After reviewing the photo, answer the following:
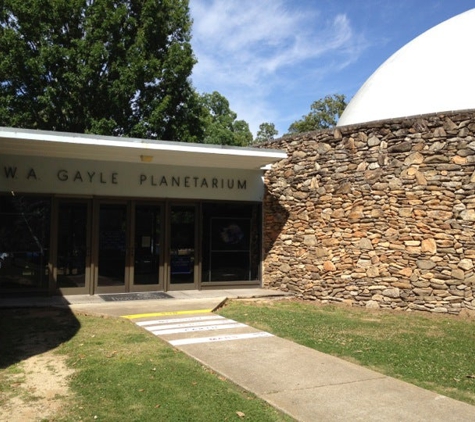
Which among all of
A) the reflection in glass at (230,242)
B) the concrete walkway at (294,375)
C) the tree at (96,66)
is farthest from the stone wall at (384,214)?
the tree at (96,66)

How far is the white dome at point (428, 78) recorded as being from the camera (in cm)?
1246

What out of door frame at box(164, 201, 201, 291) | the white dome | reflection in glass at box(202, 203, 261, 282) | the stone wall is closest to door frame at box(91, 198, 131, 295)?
door frame at box(164, 201, 201, 291)

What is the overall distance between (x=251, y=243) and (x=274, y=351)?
6.96 metres

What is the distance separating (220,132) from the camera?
124ft

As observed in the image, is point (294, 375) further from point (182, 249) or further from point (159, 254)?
point (182, 249)

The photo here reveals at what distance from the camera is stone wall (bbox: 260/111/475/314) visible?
10.3m

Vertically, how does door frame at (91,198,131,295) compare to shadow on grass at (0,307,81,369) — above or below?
above

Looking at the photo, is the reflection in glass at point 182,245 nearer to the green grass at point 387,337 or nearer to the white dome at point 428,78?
the green grass at point 387,337

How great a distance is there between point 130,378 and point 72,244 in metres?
6.88

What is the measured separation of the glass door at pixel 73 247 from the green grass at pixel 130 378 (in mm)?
3121

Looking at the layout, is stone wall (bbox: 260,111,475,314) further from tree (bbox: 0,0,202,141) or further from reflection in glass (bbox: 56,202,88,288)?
tree (bbox: 0,0,202,141)

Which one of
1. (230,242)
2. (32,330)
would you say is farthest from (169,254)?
(32,330)

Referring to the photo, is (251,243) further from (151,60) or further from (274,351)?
(151,60)

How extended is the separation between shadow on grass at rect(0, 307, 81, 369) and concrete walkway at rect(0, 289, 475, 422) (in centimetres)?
80
